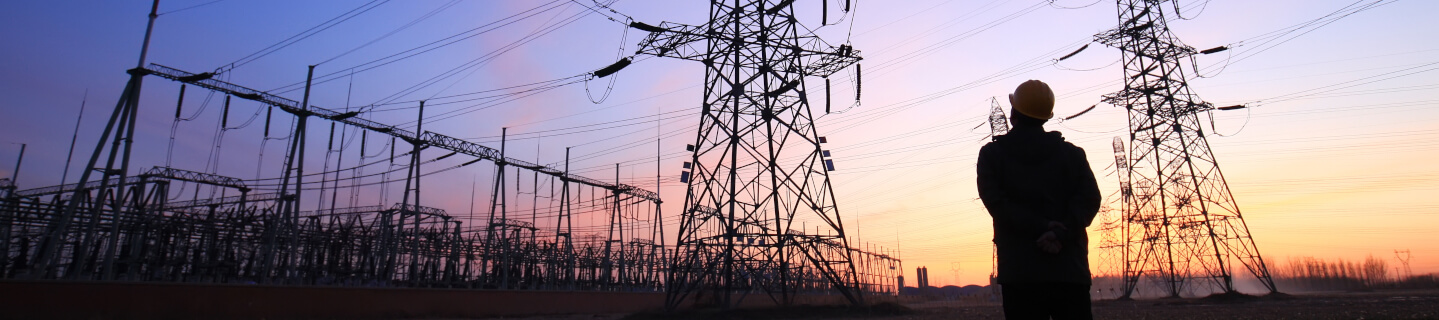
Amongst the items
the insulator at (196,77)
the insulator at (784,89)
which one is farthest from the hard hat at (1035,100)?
the insulator at (196,77)

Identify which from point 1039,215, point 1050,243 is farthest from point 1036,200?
point 1050,243

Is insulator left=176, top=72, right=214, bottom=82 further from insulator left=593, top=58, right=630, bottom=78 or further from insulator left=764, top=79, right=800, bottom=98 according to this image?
insulator left=764, top=79, right=800, bottom=98

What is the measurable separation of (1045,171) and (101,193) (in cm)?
2331

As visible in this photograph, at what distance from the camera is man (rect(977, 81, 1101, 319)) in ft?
8.71

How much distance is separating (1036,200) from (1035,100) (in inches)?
17.7

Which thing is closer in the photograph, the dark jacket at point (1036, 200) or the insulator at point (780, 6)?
the dark jacket at point (1036, 200)

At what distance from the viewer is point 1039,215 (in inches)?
107

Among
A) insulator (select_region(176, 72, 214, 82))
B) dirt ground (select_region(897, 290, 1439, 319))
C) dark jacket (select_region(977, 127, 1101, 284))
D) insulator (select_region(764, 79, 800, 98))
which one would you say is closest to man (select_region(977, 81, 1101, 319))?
dark jacket (select_region(977, 127, 1101, 284))

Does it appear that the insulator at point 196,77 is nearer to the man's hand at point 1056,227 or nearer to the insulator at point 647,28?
the insulator at point 647,28

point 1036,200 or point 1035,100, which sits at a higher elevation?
point 1035,100

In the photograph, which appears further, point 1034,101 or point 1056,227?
point 1034,101

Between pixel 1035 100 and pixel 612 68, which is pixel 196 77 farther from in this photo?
pixel 1035 100

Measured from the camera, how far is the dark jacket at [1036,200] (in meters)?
2.66

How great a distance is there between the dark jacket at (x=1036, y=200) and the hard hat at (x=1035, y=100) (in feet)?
0.25
